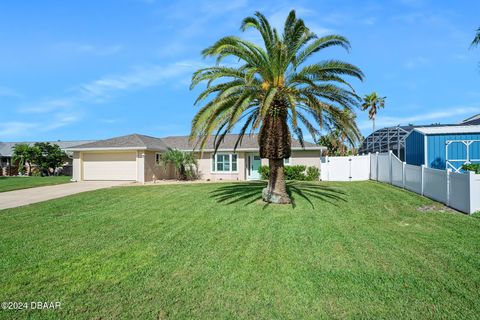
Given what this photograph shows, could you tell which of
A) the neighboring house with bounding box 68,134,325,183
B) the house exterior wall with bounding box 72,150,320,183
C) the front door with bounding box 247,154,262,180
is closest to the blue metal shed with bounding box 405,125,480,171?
the neighboring house with bounding box 68,134,325,183

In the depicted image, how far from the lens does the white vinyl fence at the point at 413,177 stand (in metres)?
9.83

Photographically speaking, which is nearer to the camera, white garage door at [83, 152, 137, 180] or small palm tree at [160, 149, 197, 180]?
white garage door at [83, 152, 137, 180]

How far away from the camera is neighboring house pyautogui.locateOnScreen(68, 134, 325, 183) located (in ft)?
81.5

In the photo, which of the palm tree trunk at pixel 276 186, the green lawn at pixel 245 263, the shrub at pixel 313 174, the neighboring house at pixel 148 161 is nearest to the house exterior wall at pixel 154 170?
the neighboring house at pixel 148 161

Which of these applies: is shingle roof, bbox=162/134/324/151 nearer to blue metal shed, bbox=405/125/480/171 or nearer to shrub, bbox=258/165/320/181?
shrub, bbox=258/165/320/181

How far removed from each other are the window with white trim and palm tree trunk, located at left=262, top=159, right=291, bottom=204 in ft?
46.5

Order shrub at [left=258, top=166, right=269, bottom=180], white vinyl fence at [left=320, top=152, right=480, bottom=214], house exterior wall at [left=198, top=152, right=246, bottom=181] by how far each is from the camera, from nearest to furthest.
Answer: white vinyl fence at [left=320, top=152, right=480, bottom=214], shrub at [left=258, top=166, right=269, bottom=180], house exterior wall at [left=198, top=152, right=246, bottom=181]

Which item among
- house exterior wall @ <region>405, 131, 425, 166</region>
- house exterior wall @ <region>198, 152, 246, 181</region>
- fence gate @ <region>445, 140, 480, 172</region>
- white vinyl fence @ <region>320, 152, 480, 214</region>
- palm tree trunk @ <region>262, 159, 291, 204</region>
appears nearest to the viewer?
white vinyl fence @ <region>320, 152, 480, 214</region>

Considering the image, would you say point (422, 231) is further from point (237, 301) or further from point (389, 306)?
point (237, 301)

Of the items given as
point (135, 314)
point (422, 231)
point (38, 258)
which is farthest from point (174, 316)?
point (422, 231)

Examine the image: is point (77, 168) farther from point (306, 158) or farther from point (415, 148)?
point (415, 148)

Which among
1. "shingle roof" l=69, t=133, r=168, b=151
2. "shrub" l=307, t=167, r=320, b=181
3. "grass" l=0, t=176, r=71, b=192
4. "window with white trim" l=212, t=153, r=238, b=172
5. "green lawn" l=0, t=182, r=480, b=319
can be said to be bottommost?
"green lawn" l=0, t=182, r=480, b=319

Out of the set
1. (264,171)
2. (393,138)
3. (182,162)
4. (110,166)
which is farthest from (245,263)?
(393,138)

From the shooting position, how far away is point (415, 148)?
20469 millimetres
